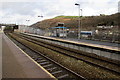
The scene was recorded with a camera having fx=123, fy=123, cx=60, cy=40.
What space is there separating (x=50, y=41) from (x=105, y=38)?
39.0 ft

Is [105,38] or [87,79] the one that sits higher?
[105,38]

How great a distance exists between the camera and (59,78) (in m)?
7.29

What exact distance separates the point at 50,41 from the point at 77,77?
19249 mm

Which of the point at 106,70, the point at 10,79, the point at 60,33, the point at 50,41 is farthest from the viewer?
the point at 60,33

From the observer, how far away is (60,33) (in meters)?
34.5

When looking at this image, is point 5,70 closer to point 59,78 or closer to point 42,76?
point 42,76

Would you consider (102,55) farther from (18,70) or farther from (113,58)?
(18,70)

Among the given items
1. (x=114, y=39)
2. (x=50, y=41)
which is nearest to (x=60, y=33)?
(x=50, y=41)

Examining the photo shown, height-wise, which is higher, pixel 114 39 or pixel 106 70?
pixel 114 39

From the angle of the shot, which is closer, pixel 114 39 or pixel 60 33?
pixel 114 39

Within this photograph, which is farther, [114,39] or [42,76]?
[114,39]

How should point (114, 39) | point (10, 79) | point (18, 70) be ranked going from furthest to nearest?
point (114, 39)
point (18, 70)
point (10, 79)

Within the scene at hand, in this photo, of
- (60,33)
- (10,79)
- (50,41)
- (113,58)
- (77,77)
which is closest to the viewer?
(10,79)

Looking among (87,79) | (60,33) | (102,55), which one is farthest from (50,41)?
(87,79)
